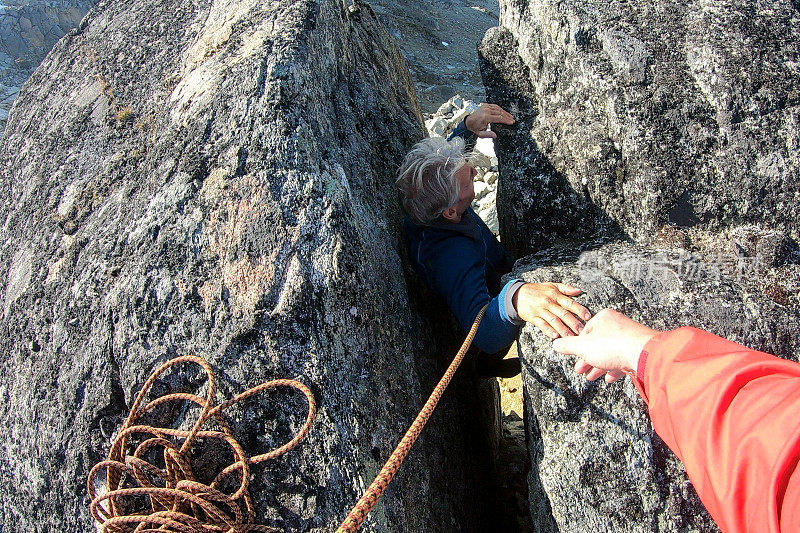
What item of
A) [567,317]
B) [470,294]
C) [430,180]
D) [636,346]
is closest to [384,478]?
[636,346]

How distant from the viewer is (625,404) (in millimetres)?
2463

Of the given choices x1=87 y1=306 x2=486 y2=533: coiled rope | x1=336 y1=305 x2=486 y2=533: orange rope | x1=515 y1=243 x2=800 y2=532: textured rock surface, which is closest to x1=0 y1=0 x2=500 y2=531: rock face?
x1=87 y1=306 x2=486 y2=533: coiled rope

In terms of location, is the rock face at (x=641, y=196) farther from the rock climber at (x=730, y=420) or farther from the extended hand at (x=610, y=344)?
the rock climber at (x=730, y=420)

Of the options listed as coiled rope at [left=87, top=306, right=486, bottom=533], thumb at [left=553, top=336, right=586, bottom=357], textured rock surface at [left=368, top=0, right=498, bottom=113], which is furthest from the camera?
textured rock surface at [left=368, top=0, right=498, bottom=113]

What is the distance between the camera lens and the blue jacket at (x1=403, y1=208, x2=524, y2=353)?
277 cm

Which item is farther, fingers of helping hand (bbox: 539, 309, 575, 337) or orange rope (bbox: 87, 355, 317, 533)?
fingers of helping hand (bbox: 539, 309, 575, 337)

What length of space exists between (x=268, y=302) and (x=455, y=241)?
1.26 m

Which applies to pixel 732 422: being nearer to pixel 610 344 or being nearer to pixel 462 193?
pixel 610 344

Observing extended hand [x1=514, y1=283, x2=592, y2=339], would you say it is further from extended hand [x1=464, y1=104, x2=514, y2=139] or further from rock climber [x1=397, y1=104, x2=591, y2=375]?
extended hand [x1=464, y1=104, x2=514, y2=139]

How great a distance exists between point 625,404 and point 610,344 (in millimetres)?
604

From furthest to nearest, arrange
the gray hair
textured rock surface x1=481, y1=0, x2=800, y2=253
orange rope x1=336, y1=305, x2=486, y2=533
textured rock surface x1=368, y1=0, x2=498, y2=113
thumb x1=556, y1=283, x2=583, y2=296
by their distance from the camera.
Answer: textured rock surface x1=368, y1=0, x2=498, y2=113 < the gray hair < textured rock surface x1=481, y1=0, x2=800, y2=253 < thumb x1=556, y1=283, x2=583, y2=296 < orange rope x1=336, y1=305, x2=486, y2=533

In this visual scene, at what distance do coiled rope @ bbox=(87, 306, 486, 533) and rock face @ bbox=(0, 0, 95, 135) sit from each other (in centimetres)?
4088

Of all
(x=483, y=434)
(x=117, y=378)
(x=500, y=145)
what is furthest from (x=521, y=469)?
(x=117, y=378)

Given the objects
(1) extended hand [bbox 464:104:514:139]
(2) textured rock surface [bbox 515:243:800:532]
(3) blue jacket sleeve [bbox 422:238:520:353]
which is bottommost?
(2) textured rock surface [bbox 515:243:800:532]
